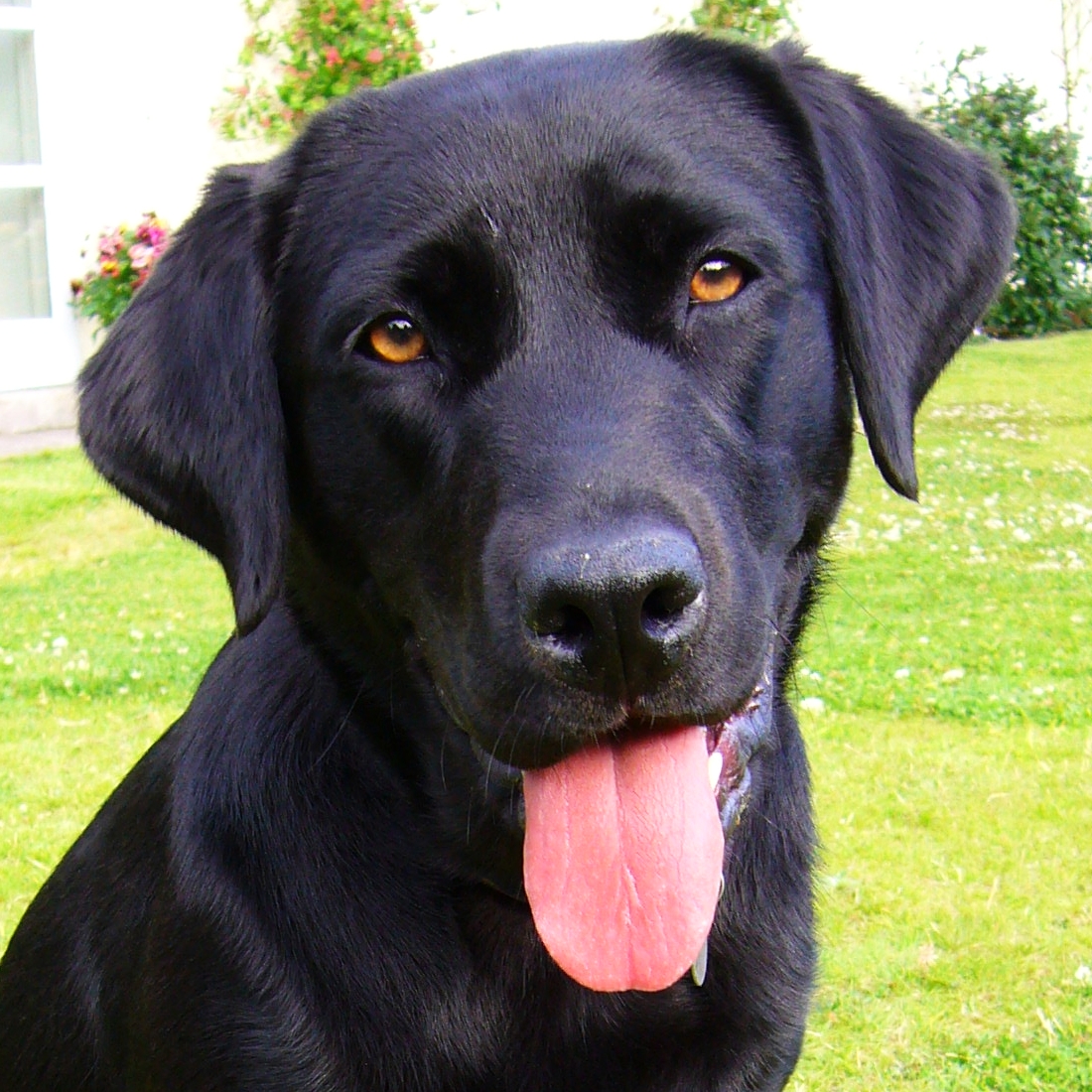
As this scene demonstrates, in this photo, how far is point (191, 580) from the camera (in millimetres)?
8039

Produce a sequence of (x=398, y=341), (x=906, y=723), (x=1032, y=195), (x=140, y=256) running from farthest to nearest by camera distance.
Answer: (x=1032, y=195)
(x=140, y=256)
(x=906, y=723)
(x=398, y=341)

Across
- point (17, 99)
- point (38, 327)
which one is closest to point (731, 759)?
point (38, 327)

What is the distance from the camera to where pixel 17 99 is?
10.5 metres

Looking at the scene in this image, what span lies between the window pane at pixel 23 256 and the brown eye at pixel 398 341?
9.08 m

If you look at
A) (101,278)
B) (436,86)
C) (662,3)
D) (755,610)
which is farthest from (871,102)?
(662,3)

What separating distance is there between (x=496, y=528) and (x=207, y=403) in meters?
0.55

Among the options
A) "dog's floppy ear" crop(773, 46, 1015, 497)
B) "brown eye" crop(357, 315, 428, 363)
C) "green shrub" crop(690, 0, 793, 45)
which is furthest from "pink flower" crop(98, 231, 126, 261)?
"brown eye" crop(357, 315, 428, 363)

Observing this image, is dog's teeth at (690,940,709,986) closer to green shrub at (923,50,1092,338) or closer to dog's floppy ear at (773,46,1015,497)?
dog's floppy ear at (773,46,1015,497)

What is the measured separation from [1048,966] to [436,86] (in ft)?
8.78

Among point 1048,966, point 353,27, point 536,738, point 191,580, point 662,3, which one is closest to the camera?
point 536,738

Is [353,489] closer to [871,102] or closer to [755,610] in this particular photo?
[755,610]

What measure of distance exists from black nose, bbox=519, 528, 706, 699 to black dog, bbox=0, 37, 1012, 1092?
23 mm

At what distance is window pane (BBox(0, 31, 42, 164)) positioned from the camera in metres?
10.4

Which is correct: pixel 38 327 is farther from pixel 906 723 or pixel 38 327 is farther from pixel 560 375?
pixel 560 375
